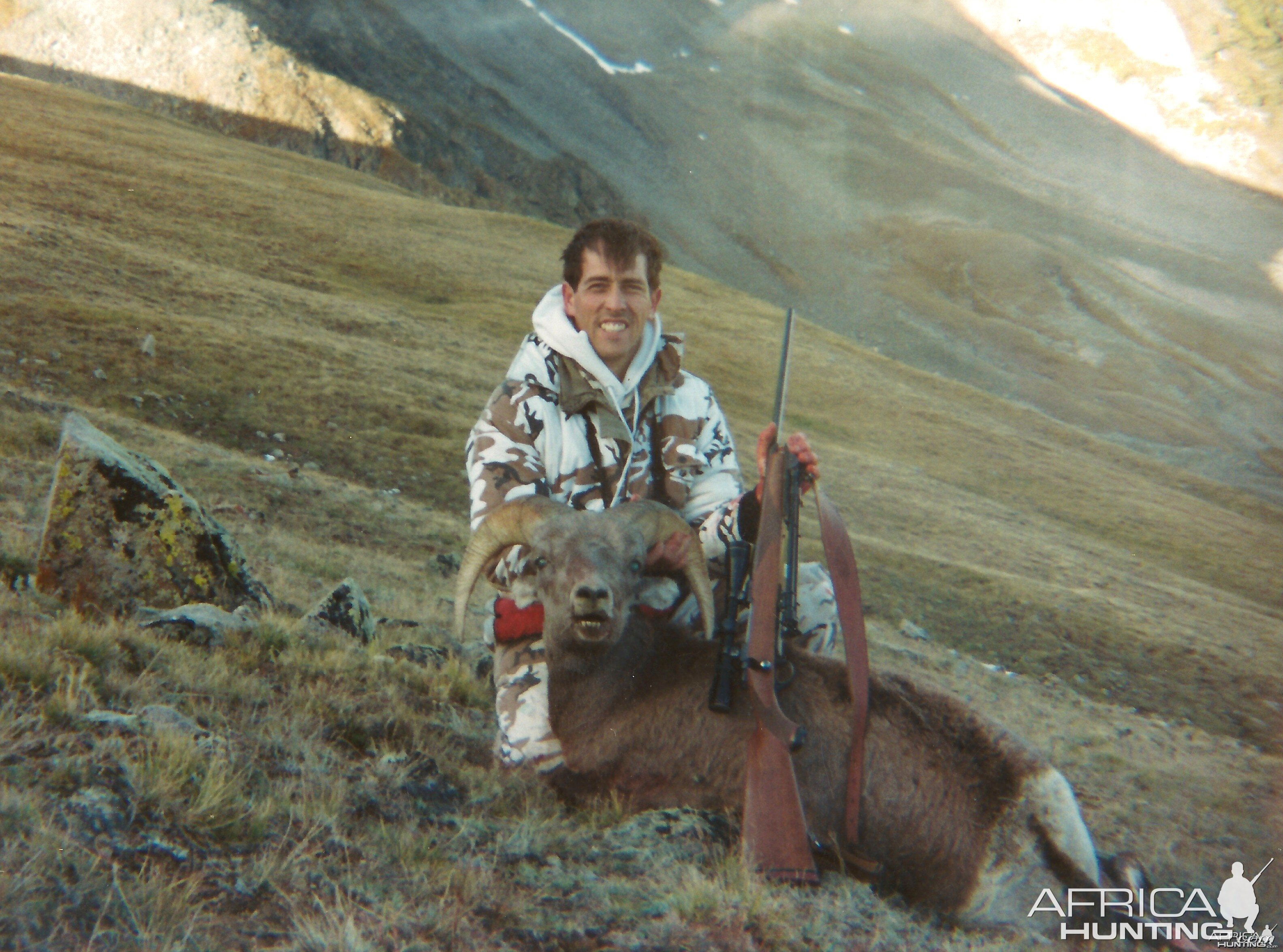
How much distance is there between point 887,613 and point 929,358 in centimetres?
8689

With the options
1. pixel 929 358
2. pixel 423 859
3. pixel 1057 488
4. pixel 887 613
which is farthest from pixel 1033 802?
pixel 929 358

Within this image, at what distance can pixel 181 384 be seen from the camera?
17109mm

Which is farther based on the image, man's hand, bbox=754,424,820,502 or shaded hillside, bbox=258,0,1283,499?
shaded hillside, bbox=258,0,1283,499

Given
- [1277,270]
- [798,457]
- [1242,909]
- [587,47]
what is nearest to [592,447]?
[798,457]

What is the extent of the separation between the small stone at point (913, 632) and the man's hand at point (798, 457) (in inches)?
420

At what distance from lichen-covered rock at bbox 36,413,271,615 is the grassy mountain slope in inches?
18.1

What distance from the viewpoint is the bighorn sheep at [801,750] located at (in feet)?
14.0

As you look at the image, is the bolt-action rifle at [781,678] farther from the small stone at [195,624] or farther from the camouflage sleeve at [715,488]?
the small stone at [195,624]

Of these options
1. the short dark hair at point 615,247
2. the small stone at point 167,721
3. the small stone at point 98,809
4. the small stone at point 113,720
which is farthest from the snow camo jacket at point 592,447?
the small stone at point 98,809

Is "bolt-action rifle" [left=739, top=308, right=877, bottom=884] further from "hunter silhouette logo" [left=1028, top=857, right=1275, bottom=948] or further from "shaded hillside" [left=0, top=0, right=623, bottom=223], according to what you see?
"shaded hillside" [left=0, top=0, right=623, bottom=223]

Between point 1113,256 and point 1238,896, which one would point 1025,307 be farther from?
point 1238,896

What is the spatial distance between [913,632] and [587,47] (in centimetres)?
14782

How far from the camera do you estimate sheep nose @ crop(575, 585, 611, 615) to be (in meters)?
4.32

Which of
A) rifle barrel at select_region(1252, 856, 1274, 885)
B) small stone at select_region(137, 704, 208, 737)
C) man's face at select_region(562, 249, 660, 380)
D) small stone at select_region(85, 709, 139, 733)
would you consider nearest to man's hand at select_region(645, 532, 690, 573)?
man's face at select_region(562, 249, 660, 380)
